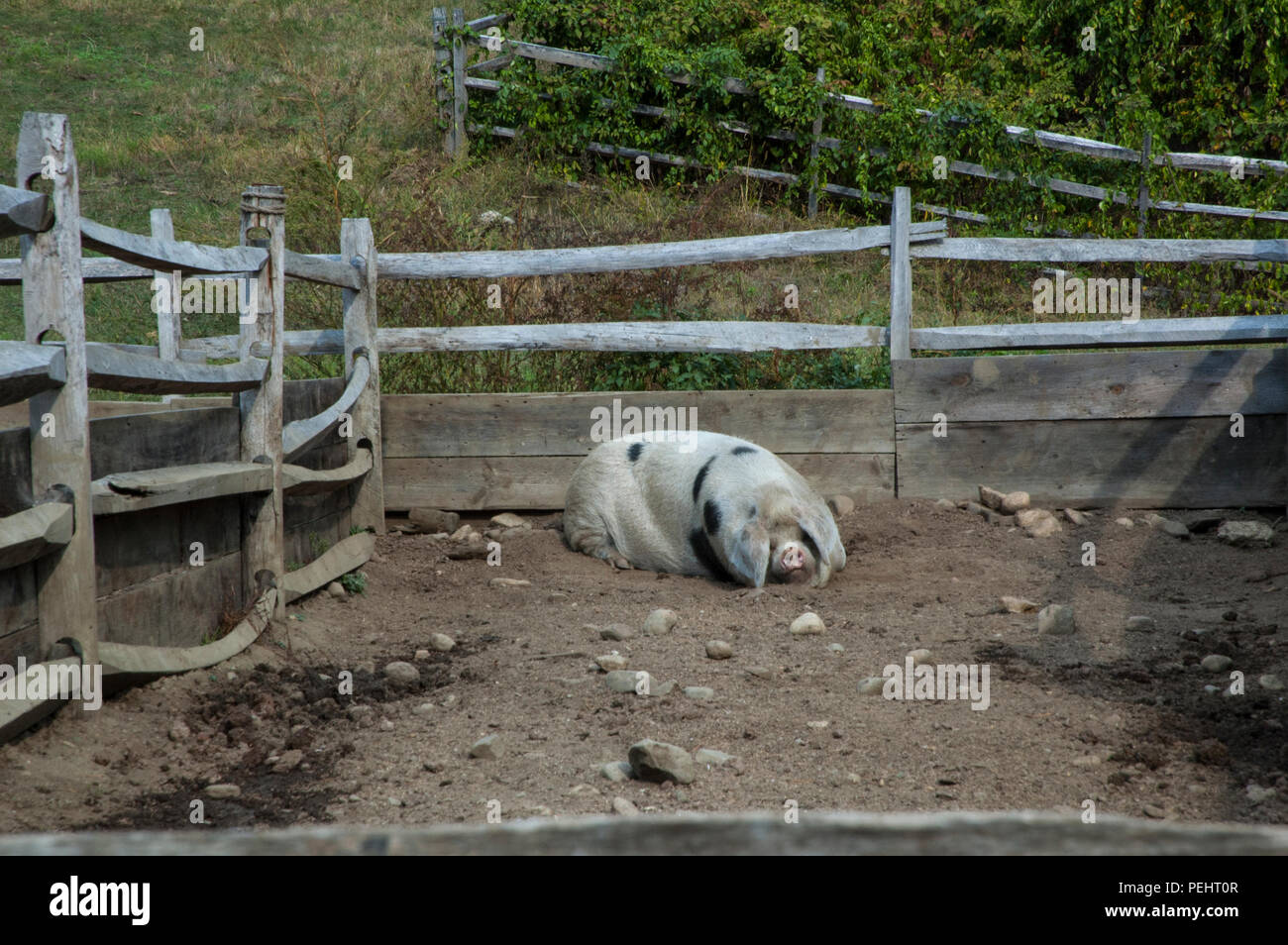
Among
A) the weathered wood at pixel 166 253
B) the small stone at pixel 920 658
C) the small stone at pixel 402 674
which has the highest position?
the weathered wood at pixel 166 253

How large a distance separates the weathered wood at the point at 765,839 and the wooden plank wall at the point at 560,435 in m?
6.00

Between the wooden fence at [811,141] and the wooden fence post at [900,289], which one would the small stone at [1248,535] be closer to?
the wooden fence post at [900,289]

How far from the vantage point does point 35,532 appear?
10.8 feet

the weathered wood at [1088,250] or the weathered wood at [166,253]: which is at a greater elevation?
the weathered wood at [1088,250]

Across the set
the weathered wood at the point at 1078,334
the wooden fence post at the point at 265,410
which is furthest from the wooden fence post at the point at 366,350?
the weathered wood at the point at 1078,334

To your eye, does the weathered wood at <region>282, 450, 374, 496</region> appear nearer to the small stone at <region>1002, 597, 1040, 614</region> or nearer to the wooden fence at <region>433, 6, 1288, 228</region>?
the small stone at <region>1002, 597, 1040, 614</region>

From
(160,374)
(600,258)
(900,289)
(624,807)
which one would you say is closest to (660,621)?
(624,807)

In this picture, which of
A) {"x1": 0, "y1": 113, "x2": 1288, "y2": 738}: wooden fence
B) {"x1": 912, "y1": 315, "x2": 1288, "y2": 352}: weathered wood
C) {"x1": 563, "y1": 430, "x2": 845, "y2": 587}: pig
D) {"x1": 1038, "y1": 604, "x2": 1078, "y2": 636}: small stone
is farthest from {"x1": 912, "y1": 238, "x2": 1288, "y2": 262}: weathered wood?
{"x1": 1038, "y1": 604, "x2": 1078, "y2": 636}: small stone

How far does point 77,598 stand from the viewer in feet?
11.7

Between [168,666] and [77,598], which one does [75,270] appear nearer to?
[77,598]

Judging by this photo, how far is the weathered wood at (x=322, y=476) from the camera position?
5.19m

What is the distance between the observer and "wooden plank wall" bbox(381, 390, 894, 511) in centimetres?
678

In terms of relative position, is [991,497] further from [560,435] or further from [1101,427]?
[560,435]

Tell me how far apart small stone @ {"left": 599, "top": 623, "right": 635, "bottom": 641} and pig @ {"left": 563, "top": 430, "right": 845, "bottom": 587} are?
39.4 inches
